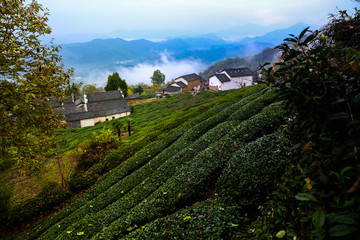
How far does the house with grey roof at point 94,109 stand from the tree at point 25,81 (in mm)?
60500

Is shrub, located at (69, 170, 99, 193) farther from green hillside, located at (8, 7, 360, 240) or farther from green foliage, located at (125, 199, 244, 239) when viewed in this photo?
green foliage, located at (125, 199, 244, 239)

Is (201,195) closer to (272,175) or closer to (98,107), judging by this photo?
(272,175)

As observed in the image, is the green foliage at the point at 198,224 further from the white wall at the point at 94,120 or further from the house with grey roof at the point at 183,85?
the house with grey roof at the point at 183,85

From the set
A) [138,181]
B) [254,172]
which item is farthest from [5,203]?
[254,172]

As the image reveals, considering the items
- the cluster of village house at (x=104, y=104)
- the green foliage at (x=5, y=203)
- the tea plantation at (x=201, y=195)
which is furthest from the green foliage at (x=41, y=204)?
the cluster of village house at (x=104, y=104)

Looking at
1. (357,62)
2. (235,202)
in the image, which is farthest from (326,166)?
(235,202)

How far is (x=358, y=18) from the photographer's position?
18.7 ft

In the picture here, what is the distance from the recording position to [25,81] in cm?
804

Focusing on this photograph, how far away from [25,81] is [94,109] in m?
66.7

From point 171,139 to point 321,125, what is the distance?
16.3 m

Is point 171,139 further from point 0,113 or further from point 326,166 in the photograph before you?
point 326,166

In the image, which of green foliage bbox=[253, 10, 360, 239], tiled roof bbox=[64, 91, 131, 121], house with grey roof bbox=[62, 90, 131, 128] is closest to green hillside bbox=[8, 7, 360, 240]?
green foliage bbox=[253, 10, 360, 239]

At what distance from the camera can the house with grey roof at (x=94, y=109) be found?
213 feet

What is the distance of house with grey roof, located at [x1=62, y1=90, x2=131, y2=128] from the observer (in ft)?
213
